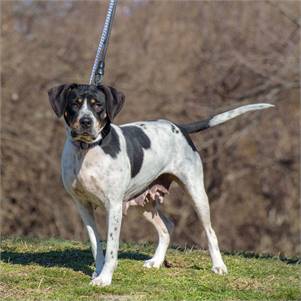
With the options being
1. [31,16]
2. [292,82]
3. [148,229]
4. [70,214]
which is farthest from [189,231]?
[31,16]

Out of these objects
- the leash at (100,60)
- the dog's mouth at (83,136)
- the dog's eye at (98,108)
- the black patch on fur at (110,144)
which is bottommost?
the black patch on fur at (110,144)

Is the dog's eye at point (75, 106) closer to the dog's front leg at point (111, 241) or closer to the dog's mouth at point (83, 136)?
the dog's mouth at point (83, 136)

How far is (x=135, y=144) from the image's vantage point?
7.61 metres

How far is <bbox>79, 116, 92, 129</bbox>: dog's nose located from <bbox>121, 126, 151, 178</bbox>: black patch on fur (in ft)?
1.91

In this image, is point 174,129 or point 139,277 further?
point 174,129

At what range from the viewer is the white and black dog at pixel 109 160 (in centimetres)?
709

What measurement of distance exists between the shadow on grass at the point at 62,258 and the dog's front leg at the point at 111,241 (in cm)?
51

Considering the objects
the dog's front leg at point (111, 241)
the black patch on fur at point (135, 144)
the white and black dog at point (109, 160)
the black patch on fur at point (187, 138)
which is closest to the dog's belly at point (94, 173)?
the white and black dog at point (109, 160)

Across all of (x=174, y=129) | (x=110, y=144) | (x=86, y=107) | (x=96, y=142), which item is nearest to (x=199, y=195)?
(x=174, y=129)

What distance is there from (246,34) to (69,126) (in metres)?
11.6

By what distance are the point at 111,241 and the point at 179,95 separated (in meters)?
11.0

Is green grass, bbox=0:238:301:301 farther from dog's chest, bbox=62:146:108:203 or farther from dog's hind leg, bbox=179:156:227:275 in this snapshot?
dog's chest, bbox=62:146:108:203

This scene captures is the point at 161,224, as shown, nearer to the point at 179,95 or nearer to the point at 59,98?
the point at 59,98

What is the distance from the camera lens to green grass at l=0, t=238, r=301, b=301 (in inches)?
268
